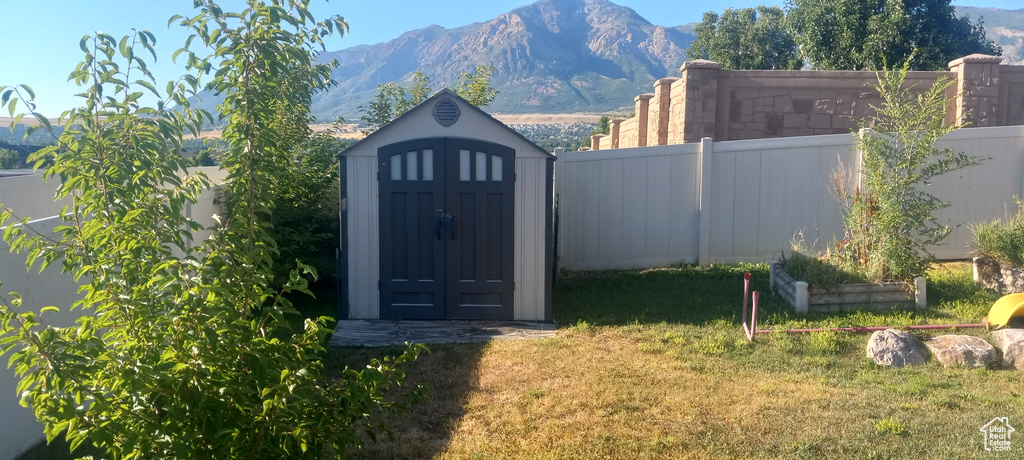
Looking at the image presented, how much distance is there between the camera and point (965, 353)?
6.07 m

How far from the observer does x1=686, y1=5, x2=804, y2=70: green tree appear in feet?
85.4

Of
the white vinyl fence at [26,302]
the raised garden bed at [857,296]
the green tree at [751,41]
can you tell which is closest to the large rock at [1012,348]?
the raised garden bed at [857,296]

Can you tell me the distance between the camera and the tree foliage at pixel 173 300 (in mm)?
2746

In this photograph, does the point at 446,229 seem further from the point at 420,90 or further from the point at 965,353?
the point at 965,353

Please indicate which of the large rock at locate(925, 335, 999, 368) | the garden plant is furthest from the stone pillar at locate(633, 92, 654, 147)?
the large rock at locate(925, 335, 999, 368)

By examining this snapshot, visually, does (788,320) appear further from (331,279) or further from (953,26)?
(953,26)

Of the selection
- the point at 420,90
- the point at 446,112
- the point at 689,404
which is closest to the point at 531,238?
the point at 446,112

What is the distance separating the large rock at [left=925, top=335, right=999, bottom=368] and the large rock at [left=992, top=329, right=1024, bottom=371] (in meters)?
0.08

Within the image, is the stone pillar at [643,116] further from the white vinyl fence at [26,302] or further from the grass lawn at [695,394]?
the white vinyl fence at [26,302]

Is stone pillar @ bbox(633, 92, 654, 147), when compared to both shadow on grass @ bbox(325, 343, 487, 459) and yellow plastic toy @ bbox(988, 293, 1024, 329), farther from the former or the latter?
shadow on grass @ bbox(325, 343, 487, 459)

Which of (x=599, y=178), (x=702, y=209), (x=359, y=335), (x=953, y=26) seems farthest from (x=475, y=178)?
(x=953, y=26)

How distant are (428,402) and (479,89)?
6684 millimetres

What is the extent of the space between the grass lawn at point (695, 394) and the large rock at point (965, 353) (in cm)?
14

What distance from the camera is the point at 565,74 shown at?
221ft
